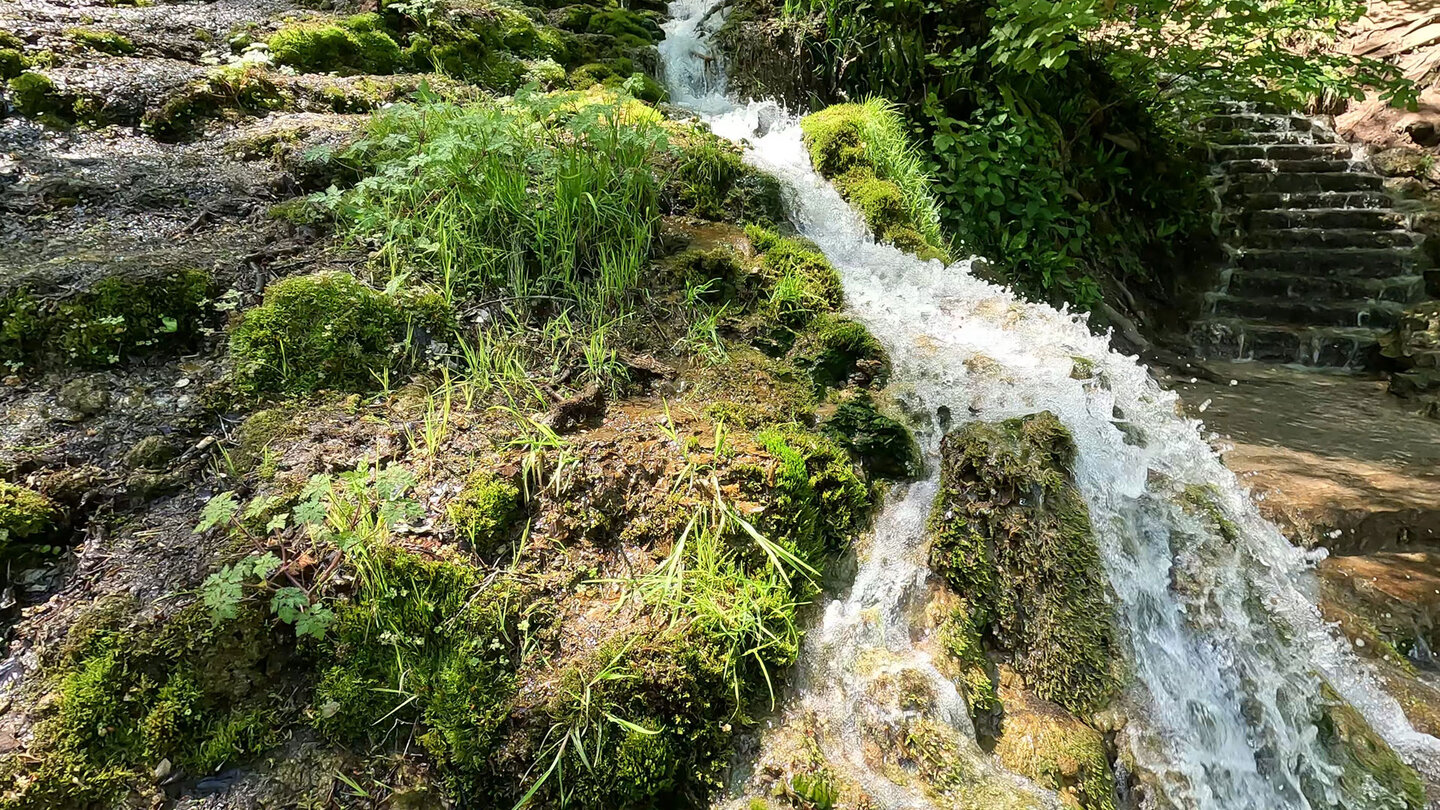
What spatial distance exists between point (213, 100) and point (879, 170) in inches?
187

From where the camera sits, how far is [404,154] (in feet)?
11.8

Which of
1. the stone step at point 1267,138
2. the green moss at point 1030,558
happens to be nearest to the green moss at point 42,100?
the green moss at point 1030,558

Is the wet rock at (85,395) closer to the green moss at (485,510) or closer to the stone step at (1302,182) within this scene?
the green moss at (485,510)

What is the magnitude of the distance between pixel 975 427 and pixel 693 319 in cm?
148

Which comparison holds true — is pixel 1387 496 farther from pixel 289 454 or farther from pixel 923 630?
pixel 289 454

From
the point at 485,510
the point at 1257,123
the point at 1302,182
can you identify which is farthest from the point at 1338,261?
the point at 485,510

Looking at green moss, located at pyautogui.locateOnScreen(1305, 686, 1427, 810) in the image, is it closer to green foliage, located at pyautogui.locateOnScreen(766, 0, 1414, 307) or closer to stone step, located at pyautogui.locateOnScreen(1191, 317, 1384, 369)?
Result: green foliage, located at pyautogui.locateOnScreen(766, 0, 1414, 307)

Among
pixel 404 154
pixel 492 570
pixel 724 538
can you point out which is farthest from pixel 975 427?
pixel 404 154

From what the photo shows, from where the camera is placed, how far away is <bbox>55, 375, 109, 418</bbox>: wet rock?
8.02ft

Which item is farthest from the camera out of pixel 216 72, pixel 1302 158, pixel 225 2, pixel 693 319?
pixel 1302 158

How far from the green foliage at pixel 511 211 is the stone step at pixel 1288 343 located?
683cm

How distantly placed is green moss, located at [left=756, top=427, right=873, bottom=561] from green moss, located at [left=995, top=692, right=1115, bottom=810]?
0.85 meters

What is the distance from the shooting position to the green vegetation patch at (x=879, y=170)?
191 inches

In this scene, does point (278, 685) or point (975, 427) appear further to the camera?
point (975, 427)
